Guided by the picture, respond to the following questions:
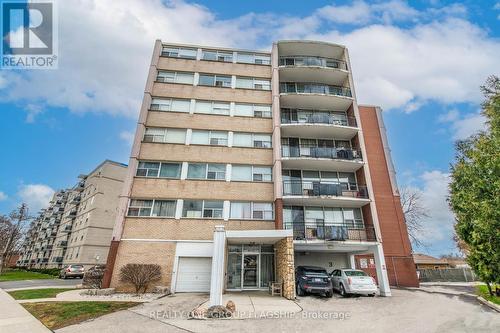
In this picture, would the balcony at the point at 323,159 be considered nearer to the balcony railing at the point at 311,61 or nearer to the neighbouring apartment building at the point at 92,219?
the balcony railing at the point at 311,61

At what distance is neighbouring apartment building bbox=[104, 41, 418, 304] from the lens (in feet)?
53.8

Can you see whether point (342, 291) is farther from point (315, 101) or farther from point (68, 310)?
point (315, 101)

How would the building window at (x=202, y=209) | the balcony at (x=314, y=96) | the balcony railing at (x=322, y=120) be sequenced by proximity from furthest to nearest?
1. the balcony at (x=314, y=96)
2. the balcony railing at (x=322, y=120)
3. the building window at (x=202, y=209)

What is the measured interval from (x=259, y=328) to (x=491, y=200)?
12926 mm

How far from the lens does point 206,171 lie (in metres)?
18.9

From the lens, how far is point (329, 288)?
1357 cm

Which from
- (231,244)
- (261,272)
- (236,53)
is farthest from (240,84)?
(261,272)

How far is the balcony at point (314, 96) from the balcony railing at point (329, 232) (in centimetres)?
1012

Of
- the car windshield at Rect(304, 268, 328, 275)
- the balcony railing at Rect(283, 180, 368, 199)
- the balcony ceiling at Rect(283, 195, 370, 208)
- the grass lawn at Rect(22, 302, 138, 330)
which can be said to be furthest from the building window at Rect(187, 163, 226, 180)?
the grass lawn at Rect(22, 302, 138, 330)

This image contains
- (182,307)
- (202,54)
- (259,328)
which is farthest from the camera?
(202,54)

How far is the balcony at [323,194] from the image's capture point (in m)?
17.6

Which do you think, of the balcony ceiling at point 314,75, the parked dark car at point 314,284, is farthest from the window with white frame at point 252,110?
the parked dark car at point 314,284

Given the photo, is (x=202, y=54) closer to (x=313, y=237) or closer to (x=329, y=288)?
(x=313, y=237)

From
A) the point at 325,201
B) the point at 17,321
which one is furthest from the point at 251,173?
the point at 17,321
